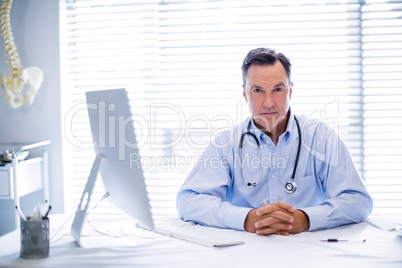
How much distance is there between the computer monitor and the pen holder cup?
128mm

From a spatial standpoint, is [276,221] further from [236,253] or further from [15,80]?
[15,80]

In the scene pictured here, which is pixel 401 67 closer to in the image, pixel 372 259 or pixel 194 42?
pixel 194 42

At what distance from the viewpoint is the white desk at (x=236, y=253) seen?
1.17 metres

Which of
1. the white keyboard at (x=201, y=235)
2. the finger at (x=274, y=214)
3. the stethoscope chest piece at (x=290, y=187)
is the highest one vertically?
the stethoscope chest piece at (x=290, y=187)

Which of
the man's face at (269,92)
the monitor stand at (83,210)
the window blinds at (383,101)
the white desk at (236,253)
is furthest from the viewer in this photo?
the window blinds at (383,101)

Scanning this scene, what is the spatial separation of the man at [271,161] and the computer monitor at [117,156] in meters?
0.40

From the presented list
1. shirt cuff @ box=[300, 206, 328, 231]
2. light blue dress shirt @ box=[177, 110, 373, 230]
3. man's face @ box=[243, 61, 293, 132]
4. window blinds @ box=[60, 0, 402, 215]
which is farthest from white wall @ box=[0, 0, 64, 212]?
shirt cuff @ box=[300, 206, 328, 231]

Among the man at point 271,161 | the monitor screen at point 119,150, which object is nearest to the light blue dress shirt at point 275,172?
the man at point 271,161

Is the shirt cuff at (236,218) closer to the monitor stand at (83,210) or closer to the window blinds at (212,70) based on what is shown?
the monitor stand at (83,210)

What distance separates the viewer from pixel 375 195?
2.96 m

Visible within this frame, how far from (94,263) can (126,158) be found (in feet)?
0.98

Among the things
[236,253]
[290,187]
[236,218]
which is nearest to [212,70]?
[290,187]

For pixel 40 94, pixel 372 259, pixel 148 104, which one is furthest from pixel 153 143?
pixel 372 259

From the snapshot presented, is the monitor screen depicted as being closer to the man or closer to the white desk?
the white desk
